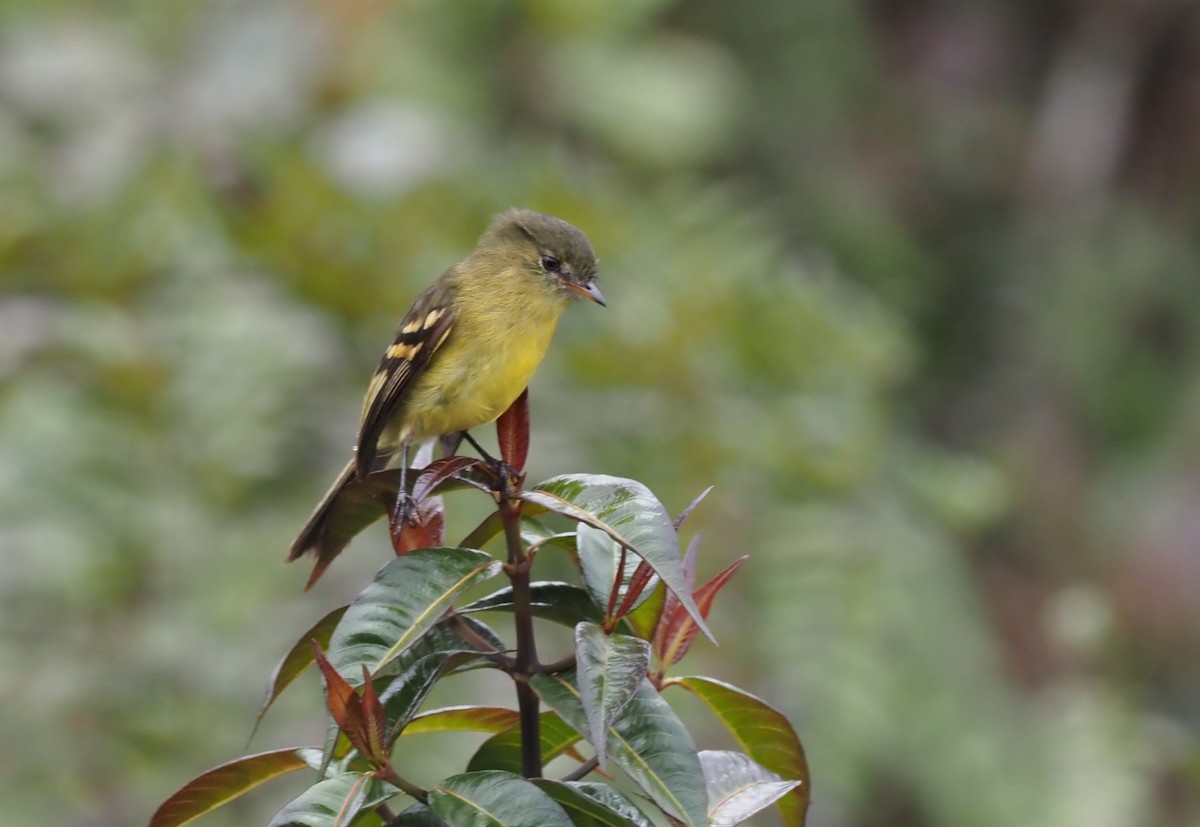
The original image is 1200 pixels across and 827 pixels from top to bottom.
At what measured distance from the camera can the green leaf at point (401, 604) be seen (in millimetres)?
1359

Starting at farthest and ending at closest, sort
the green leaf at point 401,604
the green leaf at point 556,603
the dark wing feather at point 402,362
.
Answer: the dark wing feather at point 402,362 < the green leaf at point 556,603 < the green leaf at point 401,604

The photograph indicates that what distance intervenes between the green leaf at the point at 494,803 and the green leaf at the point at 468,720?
0.59 ft

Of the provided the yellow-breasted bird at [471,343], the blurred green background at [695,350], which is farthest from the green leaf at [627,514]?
the blurred green background at [695,350]

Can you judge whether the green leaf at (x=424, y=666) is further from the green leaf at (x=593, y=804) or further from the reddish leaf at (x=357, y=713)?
the green leaf at (x=593, y=804)

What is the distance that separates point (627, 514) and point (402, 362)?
4.60ft

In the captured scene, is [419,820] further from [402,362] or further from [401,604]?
[402,362]

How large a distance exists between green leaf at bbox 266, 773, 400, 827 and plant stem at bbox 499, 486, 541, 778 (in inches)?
5.5

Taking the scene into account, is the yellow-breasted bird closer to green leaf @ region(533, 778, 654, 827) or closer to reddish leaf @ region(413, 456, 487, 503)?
reddish leaf @ region(413, 456, 487, 503)

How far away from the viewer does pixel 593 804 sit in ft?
4.37

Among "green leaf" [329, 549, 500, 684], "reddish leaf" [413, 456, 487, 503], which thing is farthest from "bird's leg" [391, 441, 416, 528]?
"green leaf" [329, 549, 500, 684]

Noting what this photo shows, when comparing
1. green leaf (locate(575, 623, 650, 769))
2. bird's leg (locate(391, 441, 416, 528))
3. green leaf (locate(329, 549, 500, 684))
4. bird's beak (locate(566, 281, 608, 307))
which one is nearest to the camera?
green leaf (locate(575, 623, 650, 769))

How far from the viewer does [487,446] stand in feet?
14.3

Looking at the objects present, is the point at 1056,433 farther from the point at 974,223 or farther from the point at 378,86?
the point at 378,86

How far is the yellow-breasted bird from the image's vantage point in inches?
105
